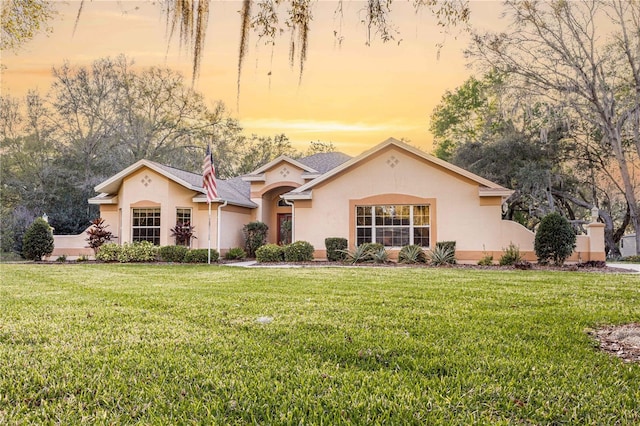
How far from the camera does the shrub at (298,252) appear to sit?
1773cm

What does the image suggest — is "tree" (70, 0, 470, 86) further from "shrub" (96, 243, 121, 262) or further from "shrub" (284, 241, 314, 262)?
"shrub" (96, 243, 121, 262)

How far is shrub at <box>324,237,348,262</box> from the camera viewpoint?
1780cm

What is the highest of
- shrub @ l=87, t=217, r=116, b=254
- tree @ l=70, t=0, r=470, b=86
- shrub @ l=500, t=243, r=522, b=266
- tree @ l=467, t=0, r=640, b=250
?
tree @ l=467, t=0, r=640, b=250

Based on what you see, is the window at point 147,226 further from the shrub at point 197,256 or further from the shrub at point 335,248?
the shrub at point 335,248

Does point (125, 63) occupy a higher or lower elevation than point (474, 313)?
higher

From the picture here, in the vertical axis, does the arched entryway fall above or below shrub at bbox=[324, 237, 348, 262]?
above

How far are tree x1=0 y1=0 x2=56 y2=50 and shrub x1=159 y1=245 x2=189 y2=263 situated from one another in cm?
1118

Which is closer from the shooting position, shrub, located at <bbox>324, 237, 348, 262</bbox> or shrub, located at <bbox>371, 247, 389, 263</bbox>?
shrub, located at <bbox>371, 247, 389, 263</bbox>

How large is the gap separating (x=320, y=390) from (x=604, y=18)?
2537cm

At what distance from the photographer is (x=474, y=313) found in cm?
625

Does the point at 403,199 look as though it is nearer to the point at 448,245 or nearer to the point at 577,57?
the point at 448,245

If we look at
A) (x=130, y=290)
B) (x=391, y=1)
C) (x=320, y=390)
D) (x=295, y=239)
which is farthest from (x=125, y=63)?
(x=320, y=390)

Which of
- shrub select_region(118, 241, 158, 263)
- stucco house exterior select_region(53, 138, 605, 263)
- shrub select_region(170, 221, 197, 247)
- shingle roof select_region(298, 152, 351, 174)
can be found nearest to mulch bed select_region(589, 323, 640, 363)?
stucco house exterior select_region(53, 138, 605, 263)

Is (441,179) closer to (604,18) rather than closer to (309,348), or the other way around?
(604,18)
